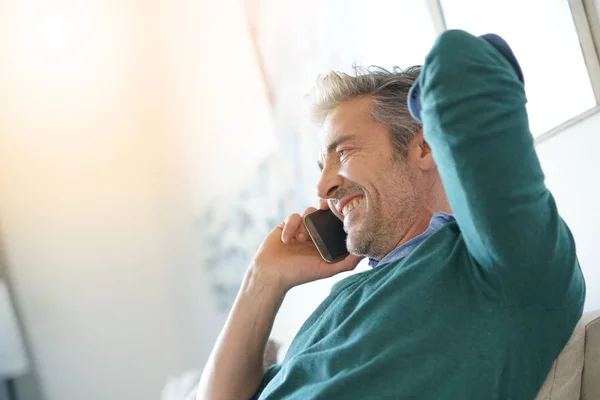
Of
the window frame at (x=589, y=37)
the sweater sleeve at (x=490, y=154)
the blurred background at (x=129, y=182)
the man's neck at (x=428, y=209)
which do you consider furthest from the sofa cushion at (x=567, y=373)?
the blurred background at (x=129, y=182)

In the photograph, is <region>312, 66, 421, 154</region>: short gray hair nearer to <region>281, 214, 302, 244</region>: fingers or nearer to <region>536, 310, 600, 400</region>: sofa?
<region>281, 214, 302, 244</region>: fingers

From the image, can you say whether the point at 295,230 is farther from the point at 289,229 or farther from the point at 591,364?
the point at 591,364

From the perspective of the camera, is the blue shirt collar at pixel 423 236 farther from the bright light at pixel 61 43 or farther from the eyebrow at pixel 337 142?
the bright light at pixel 61 43

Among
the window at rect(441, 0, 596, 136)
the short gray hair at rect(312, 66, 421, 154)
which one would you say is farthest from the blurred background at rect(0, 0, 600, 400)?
the window at rect(441, 0, 596, 136)

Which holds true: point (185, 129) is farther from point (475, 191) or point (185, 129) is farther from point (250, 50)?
point (475, 191)

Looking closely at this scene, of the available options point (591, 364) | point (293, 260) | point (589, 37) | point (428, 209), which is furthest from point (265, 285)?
point (589, 37)

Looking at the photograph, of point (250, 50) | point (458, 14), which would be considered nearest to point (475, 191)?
point (458, 14)

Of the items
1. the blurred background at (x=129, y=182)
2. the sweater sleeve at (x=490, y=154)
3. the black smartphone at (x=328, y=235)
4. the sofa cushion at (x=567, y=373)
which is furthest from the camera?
the blurred background at (x=129, y=182)

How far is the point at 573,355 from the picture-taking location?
0.84 metres

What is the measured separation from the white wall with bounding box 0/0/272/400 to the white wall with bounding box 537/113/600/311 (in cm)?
153

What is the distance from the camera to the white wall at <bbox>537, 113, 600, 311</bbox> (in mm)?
1038

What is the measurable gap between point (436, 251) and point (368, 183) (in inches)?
9.0

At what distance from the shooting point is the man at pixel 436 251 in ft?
2.24

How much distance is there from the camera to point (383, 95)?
1.15 m
